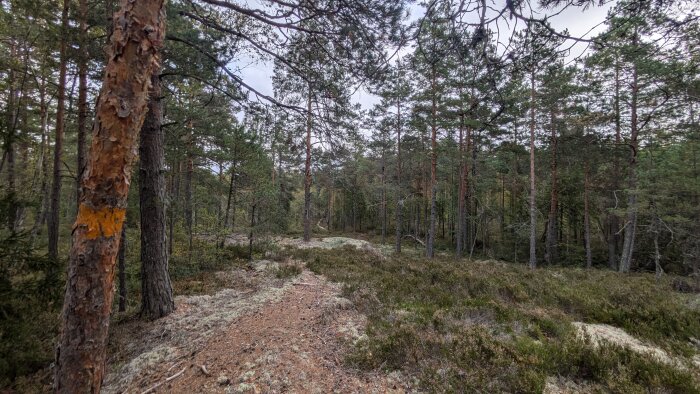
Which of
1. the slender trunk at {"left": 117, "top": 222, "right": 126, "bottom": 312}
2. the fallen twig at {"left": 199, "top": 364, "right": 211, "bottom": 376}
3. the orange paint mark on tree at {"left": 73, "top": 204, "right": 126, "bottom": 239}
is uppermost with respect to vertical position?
the orange paint mark on tree at {"left": 73, "top": 204, "right": 126, "bottom": 239}

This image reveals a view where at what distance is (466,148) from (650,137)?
8495 mm

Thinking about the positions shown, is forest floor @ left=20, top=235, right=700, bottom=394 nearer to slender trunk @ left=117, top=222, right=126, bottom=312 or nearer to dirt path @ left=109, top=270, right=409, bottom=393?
dirt path @ left=109, top=270, right=409, bottom=393

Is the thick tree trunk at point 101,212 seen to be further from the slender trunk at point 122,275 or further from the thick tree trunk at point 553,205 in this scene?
the thick tree trunk at point 553,205

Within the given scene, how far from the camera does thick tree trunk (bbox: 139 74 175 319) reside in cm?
440

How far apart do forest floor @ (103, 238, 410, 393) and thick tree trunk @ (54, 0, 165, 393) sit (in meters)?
1.57

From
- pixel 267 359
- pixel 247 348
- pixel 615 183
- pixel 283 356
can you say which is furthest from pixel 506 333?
pixel 615 183

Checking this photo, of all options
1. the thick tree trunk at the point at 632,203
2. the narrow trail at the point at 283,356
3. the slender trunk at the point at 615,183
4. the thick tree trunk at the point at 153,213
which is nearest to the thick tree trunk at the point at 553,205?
the slender trunk at the point at 615,183

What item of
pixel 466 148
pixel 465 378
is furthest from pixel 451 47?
pixel 466 148

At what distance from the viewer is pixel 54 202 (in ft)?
23.7

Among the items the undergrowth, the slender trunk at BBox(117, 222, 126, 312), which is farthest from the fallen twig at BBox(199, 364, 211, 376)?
the slender trunk at BBox(117, 222, 126, 312)

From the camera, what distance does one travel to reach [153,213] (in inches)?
175

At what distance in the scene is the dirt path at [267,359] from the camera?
298 centimetres

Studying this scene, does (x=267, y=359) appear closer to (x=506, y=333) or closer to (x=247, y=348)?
(x=247, y=348)

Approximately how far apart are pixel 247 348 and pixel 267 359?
1.44ft
